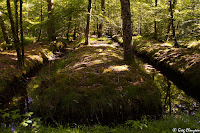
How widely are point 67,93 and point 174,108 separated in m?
4.67

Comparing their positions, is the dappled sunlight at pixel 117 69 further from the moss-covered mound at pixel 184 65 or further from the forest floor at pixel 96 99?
the moss-covered mound at pixel 184 65

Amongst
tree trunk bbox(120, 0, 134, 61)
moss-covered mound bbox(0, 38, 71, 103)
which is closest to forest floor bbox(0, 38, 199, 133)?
moss-covered mound bbox(0, 38, 71, 103)

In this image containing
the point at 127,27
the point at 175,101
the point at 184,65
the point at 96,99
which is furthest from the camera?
the point at 184,65

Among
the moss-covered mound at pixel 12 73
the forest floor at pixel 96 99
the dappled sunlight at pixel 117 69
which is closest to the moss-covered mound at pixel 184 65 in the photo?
the forest floor at pixel 96 99

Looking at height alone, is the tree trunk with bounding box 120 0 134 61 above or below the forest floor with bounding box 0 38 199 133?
above

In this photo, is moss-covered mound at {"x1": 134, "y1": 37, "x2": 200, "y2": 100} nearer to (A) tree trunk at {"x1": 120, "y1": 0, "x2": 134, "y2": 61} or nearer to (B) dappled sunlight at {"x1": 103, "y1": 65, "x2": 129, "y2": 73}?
(A) tree trunk at {"x1": 120, "y1": 0, "x2": 134, "y2": 61}

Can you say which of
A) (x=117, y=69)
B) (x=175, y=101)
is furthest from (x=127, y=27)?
(x=175, y=101)

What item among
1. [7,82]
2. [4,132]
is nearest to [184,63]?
[4,132]

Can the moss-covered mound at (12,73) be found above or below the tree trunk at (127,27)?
below

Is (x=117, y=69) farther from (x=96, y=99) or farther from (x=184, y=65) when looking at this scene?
(x=184, y=65)

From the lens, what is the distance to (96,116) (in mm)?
4598

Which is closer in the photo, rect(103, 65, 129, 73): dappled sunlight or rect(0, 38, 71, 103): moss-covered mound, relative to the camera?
rect(0, 38, 71, 103): moss-covered mound

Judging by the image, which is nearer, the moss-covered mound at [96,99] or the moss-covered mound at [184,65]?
the moss-covered mound at [96,99]

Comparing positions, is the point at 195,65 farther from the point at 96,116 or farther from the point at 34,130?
the point at 34,130
